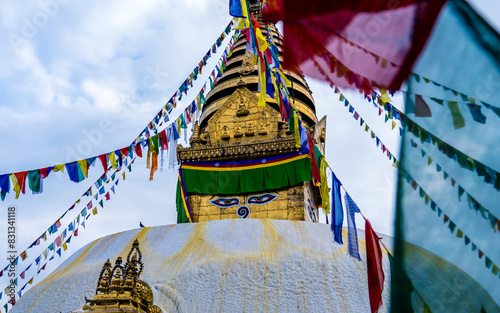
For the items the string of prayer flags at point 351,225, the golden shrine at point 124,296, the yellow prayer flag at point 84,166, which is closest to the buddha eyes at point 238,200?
the yellow prayer flag at point 84,166

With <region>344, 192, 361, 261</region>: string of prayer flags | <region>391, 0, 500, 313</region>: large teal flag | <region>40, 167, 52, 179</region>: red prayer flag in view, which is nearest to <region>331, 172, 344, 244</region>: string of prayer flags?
<region>344, 192, 361, 261</region>: string of prayer flags

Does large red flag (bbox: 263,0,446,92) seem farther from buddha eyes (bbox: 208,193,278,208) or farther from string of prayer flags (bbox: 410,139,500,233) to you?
buddha eyes (bbox: 208,193,278,208)

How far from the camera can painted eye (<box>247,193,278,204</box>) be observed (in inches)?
372

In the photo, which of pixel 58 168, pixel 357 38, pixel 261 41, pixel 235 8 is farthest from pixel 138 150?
pixel 357 38

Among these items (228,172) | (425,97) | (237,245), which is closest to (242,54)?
(228,172)

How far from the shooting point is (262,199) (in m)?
9.48

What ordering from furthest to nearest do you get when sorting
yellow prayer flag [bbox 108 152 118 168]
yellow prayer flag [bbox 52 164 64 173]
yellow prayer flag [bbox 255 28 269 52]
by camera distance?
1. yellow prayer flag [bbox 108 152 118 168]
2. yellow prayer flag [bbox 52 164 64 173]
3. yellow prayer flag [bbox 255 28 269 52]

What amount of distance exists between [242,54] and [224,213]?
21.7 ft

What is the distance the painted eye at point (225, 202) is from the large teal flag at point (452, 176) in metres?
8.47

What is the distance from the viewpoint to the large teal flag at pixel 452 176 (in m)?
1.05

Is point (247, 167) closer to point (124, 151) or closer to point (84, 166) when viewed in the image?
point (124, 151)

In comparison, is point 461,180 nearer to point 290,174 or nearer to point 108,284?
point 108,284

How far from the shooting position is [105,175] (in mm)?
7996

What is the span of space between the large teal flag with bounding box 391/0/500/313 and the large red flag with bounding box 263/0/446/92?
0.07m
